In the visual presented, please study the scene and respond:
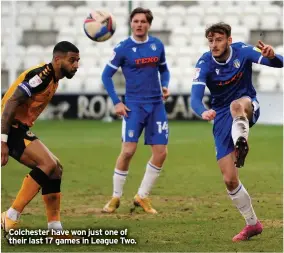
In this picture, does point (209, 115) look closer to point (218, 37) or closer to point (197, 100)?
point (197, 100)

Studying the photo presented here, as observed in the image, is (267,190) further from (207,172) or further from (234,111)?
(234,111)

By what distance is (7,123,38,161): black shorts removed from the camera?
7547 millimetres

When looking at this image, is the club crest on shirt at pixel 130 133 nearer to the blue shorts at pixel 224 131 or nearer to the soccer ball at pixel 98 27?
the soccer ball at pixel 98 27

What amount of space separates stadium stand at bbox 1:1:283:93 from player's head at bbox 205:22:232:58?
19937mm

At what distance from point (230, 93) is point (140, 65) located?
7.47 feet

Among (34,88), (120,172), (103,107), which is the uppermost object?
(34,88)

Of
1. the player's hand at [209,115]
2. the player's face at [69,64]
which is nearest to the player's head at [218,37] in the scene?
the player's hand at [209,115]

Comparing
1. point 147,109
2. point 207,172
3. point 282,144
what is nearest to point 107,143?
point 282,144

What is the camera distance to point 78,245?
24.2 feet

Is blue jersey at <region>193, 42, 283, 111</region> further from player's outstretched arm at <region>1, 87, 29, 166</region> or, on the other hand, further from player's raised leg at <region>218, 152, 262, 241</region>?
player's outstretched arm at <region>1, 87, 29, 166</region>

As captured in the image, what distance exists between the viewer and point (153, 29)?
30.6 m

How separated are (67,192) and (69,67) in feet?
12.9

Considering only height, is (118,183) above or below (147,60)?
below

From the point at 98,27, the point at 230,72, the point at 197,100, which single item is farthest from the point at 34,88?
the point at 98,27
